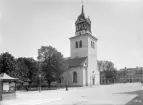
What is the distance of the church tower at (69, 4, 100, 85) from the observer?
174 feet

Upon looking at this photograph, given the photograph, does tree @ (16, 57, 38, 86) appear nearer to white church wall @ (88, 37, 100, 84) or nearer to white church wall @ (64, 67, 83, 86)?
white church wall @ (64, 67, 83, 86)

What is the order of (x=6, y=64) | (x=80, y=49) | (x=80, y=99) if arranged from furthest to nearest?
(x=80, y=49) < (x=6, y=64) < (x=80, y=99)

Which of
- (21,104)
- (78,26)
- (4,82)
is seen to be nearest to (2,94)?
(4,82)

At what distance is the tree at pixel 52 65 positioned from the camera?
127ft

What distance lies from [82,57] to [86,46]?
13.0 feet

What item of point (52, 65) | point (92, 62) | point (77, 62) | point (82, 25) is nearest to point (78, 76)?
point (77, 62)

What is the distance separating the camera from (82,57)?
53.6 m

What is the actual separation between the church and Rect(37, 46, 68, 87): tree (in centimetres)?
1103

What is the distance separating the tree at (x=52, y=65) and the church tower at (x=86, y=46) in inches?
586

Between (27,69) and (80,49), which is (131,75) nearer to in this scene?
(80,49)

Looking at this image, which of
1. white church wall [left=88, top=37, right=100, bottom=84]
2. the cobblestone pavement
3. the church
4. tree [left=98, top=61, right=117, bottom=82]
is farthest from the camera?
tree [left=98, top=61, right=117, bottom=82]

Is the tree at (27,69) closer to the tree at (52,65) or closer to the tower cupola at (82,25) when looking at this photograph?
the tree at (52,65)

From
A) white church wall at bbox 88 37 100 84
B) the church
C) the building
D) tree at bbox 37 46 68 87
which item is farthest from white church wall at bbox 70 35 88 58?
the building

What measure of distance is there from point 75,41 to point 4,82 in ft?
136
